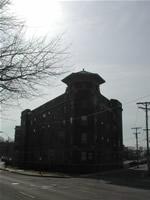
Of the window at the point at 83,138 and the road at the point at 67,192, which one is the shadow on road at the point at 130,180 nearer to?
the road at the point at 67,192

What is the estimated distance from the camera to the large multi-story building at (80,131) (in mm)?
73500

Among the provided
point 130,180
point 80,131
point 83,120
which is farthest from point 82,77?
point 130,180

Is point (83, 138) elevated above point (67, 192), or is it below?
above

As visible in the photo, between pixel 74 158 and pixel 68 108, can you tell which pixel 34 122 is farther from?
pixel 74 158

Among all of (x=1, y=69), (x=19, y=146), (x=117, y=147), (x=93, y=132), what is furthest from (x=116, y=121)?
(x=1, y=69)

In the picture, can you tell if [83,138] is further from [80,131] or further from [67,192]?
[67,192]

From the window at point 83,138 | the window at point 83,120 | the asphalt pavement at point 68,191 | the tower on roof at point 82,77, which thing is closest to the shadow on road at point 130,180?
the asphalt pavement at point 68,191

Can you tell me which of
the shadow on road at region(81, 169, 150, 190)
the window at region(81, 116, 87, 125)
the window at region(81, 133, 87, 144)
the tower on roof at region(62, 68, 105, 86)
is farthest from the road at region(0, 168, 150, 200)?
the tower on roof at region(62, 68, 105, 86)

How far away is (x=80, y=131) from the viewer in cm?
7488

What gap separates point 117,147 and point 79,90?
1690cm

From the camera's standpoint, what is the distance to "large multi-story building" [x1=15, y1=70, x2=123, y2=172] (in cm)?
7350

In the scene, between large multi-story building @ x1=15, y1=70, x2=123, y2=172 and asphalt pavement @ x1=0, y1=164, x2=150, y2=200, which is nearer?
asphalt pavement @ x1=0, y1=164, x2=150, y2=200

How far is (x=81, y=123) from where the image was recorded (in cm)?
7500

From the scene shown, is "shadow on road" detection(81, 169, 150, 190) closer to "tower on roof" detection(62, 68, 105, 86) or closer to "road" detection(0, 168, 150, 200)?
"road" detection(0, 168, 150, 200)
